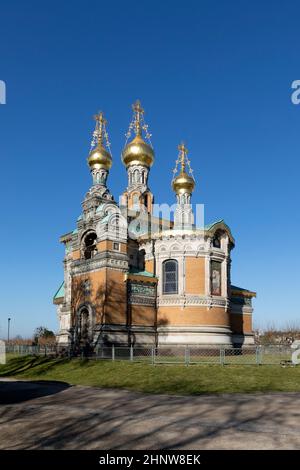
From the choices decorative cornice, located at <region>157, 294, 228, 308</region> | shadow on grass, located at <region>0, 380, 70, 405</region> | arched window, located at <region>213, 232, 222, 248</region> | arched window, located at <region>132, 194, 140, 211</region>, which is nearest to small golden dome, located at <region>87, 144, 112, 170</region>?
arched window, located at <region>132, 194, 140, 211</region>

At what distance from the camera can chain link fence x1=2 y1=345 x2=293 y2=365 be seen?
23.2 m

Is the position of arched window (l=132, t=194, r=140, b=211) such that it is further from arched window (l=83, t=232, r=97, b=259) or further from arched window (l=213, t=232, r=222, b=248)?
arched window (l=213, t=232, r=222, b=248)

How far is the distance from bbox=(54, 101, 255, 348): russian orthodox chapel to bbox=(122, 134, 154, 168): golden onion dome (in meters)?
5.66

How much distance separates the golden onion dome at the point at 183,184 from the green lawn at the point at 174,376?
18158 mm

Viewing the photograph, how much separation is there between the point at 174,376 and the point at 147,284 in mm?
11987

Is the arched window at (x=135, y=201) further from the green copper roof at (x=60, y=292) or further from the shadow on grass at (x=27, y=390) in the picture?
the shadow on grass at (x=27, y=390)

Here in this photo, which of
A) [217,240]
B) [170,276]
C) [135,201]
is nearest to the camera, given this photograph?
[170,276]

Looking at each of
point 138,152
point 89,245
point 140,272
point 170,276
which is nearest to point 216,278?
point 170,276

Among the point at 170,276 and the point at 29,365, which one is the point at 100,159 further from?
the point at 29,365

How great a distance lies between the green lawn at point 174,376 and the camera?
A: 1728 cm

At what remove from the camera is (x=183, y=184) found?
38.6 m

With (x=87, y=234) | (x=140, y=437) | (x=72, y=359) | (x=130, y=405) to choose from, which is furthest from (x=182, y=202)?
(x=140, y=437)
